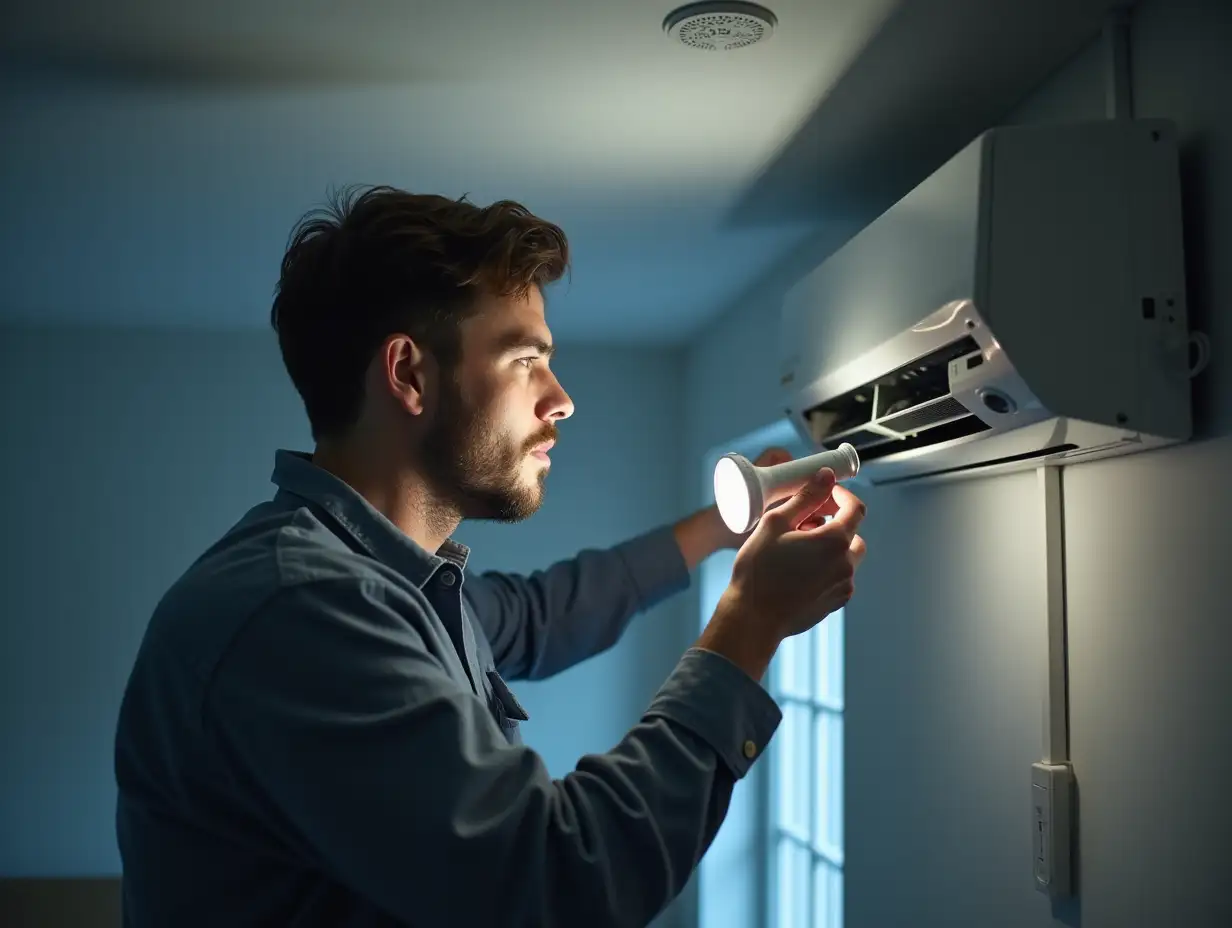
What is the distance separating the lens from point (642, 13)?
1.43 metres

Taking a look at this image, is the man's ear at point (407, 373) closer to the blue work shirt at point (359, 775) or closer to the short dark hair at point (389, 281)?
the short dark hair at point (389, 281)

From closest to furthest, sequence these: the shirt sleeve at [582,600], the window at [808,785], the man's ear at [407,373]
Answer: the man's ear at [407,373], the shirt sleeve at [582,600], the window at [808,785]

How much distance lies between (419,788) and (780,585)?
0.35m

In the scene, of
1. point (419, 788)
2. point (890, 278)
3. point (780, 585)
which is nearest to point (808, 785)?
point (890, 278)

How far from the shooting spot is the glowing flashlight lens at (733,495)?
3.67 feet

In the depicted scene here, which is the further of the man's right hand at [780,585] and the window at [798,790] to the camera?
the window at [798,790]

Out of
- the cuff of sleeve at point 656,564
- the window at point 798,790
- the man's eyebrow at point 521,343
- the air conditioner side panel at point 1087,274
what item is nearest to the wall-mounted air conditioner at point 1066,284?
the air conditioner side panel at point 1087,274

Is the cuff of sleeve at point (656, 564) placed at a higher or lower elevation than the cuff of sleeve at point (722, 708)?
higher

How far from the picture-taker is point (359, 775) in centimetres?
81

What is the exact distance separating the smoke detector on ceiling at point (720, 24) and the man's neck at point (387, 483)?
687 mm

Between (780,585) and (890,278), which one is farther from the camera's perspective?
(890,278)

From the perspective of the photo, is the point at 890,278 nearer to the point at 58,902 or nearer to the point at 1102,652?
the point at 1102,652

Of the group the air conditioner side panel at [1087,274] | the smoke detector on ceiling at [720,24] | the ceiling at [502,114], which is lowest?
the air conditioner side panel at [1087,274]

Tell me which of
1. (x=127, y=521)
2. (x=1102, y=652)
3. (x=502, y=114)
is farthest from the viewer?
(x=127, y=521)
